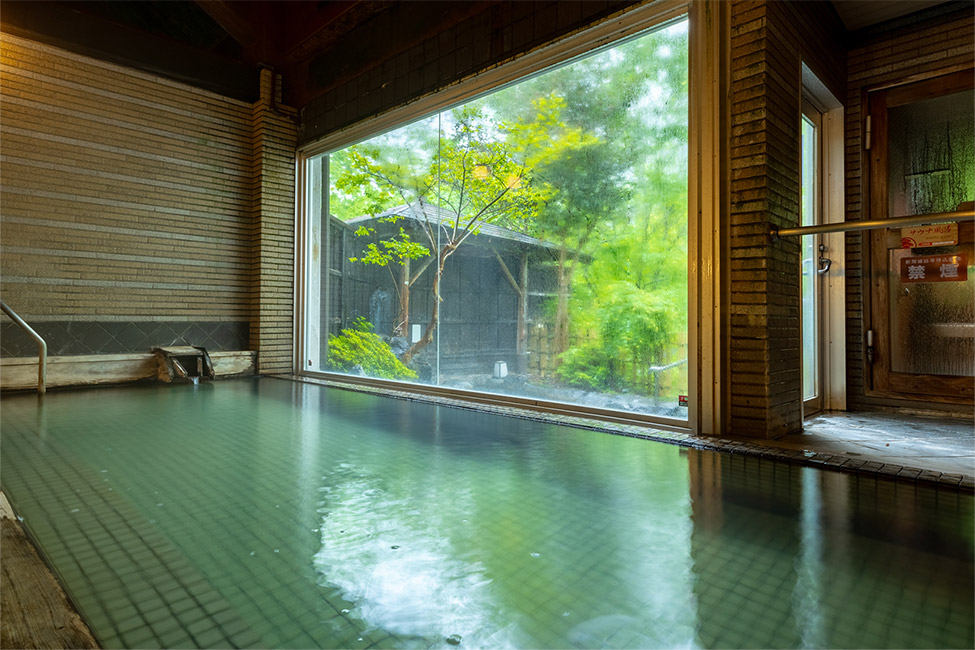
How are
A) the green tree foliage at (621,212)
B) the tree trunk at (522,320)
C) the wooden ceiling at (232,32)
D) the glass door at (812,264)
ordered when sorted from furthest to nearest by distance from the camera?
the wooden ceiling at (232,32)
the tree trunk at (522,320)
the glass door at (812,264)
the green tree foliage at (621,212)

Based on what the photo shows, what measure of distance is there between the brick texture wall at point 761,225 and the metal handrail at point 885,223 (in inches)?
3.8

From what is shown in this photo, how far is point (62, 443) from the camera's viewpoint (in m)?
3.38

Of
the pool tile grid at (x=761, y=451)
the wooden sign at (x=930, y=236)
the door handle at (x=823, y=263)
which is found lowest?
the pool tile grid at (x=761, y=451)

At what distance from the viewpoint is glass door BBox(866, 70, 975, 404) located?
4.25 metres

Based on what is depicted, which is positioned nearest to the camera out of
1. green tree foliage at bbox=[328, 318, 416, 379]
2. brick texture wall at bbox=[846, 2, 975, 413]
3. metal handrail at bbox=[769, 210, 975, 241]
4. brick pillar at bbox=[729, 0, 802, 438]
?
metal handrail at bbox=[769, 210, 975, 241]

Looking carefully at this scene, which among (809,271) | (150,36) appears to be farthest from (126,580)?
(150,36)

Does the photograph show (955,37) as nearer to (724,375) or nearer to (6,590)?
(724,375)

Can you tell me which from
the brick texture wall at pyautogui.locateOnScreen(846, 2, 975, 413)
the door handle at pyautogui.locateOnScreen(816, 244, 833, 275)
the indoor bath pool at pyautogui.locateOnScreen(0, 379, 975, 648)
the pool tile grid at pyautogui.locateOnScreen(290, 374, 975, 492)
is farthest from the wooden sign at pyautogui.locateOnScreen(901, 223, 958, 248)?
the indoor bath pool at pyautogui.locateOnScreen(0, 379, 975, 648)

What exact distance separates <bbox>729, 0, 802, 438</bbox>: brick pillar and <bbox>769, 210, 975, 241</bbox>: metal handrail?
10 centimetres

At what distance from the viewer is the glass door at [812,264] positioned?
454 centimetres

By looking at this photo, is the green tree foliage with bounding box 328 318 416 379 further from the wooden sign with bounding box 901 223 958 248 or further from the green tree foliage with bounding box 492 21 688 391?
the wooden sign with bounding box 901 223 958 248

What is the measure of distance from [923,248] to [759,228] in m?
2.08

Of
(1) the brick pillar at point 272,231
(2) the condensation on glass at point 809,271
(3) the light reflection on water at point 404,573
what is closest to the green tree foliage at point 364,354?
(1) the brick pillar at point 272,231

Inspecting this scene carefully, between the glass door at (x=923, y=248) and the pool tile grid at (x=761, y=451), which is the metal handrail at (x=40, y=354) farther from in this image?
the glass door at (x=923, y=248)
